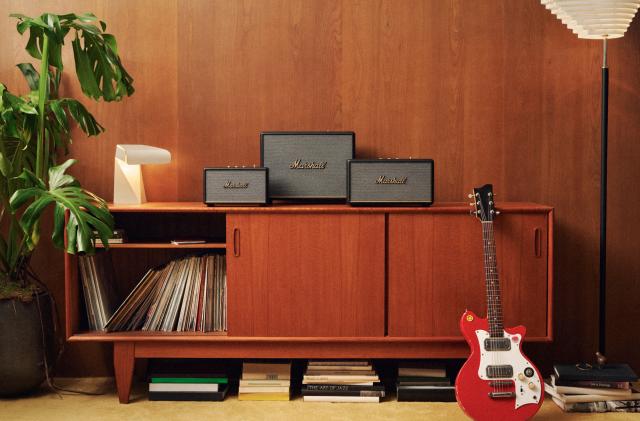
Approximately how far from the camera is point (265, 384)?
114 inches

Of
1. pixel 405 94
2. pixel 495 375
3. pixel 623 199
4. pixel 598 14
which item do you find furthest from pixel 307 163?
pixel 623 199

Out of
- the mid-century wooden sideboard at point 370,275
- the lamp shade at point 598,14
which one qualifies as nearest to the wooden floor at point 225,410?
the mid-century wooden sideboard at point 370,275

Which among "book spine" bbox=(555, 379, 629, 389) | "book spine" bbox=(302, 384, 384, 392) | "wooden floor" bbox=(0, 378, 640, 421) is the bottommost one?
"wooden floor" bbox=(0, 378, 640, 421)

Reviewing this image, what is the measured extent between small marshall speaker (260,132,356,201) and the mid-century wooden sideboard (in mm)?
A: 126

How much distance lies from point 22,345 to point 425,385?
153cm

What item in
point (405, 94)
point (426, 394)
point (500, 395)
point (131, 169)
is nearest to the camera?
point (500, 395)

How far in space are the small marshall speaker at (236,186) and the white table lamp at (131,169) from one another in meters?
0.25

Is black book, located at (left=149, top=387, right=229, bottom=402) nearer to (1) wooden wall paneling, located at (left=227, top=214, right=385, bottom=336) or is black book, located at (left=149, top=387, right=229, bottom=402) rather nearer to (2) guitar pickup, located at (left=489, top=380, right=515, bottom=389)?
(1) wooden wall paneling, located at (left=227, top=214, right=385, bottom=336)

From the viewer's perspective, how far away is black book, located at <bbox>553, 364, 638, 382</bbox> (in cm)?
275

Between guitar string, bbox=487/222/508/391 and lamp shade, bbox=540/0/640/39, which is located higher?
lamp shade, bbox=540/0/640/39

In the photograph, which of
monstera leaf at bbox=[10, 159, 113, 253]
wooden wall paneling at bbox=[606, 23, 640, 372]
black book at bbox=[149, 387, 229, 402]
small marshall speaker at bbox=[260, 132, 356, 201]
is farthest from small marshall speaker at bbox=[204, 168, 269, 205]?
wooden wall paneling at bbox=[606, 23, 640, 372]

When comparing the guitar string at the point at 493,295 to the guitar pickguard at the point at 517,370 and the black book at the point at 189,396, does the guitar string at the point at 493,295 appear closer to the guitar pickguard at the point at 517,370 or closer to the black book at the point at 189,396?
the guitar pickguard at the point at 517,370

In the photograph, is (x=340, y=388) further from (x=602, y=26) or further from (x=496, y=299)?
(x=602, y=26)

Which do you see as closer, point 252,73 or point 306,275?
point 306,275
